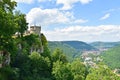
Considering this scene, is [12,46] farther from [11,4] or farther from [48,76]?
[48,76]

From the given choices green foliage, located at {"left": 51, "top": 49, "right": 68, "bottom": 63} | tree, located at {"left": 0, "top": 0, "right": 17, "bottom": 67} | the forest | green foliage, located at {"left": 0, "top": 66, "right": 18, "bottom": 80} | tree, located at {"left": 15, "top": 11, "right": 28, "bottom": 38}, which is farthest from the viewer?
green foliage, located at {"left": 51, "top": 49, "right": 68, "bottom": 63}

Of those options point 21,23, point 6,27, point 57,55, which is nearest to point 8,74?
point 6,27

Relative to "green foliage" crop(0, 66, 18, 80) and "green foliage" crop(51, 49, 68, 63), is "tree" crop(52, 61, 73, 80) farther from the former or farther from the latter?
"green foliage" crop(0, 66, 18, 80)

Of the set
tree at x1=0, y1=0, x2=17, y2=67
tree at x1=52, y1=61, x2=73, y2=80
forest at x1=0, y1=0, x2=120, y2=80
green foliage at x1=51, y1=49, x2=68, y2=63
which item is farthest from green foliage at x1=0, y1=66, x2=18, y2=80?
green foliage at x1=51, y1=49, x2=68, y2=63

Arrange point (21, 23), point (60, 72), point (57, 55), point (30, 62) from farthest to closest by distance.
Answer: point (57, 55) → point (60, 72) → point (21, 23) → point (30, 62)

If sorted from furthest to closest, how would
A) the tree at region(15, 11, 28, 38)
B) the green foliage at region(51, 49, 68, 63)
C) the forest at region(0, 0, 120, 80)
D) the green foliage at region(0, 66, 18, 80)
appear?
the green foliage at region(51, 49, 68, 63) → the tree at region(15, 11, 28, 38) → the forest at region(0, 0, 120, 80) → the green foliage at region(0, 66, 18, 80)

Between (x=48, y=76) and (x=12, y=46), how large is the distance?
2669 cm

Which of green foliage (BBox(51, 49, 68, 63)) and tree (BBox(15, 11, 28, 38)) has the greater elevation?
tree (BBox(15, 11, 28, 38))

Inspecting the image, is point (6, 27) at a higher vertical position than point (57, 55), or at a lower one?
higher

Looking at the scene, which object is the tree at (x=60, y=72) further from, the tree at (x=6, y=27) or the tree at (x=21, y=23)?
the tree at (x=6, y=27)

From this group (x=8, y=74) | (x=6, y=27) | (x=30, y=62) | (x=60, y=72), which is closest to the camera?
(x=6, y=27)

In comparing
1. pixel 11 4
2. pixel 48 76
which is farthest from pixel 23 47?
pixel 11 4

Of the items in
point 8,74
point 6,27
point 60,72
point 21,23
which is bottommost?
point 60,72

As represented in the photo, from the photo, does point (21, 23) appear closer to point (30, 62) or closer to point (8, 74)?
point (30, 62)
